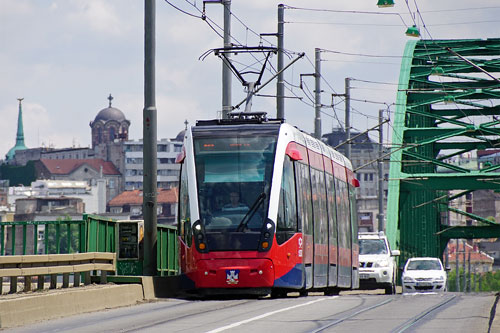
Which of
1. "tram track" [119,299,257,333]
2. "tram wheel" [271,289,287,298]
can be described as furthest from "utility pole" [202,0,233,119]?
"tram track" [119,299,257,333]

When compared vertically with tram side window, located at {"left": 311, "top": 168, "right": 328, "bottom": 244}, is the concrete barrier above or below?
below

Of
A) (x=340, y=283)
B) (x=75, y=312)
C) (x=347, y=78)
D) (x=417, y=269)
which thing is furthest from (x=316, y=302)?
(x=347, y=78)

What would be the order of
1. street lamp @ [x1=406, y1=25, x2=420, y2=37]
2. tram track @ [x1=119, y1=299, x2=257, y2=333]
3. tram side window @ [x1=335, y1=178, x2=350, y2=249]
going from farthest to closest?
street lamp @ [x1=406, y1=25, x2=420, y2=37]
tram side window @ [x1=335, y1=178, x2=350, y2=249]
tram track @ [x1=119, y1=299, x2=257, y2=333]

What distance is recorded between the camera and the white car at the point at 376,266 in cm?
3484

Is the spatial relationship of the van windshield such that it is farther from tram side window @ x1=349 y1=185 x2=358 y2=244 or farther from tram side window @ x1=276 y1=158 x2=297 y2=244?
tram side window @ x1=276 y1=158 x2=297 y2=244

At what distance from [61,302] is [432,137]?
42.2m

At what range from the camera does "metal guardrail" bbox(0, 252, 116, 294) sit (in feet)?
59.1

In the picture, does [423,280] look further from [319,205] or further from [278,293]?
[278,293]

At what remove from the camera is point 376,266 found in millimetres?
35094

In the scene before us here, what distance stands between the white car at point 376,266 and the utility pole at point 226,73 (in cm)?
651

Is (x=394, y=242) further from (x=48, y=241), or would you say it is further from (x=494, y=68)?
(x=48, y=241)

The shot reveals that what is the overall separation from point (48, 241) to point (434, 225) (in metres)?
48.8

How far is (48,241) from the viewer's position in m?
22.3

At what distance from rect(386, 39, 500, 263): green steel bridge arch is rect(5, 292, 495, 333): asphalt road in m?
32.9
